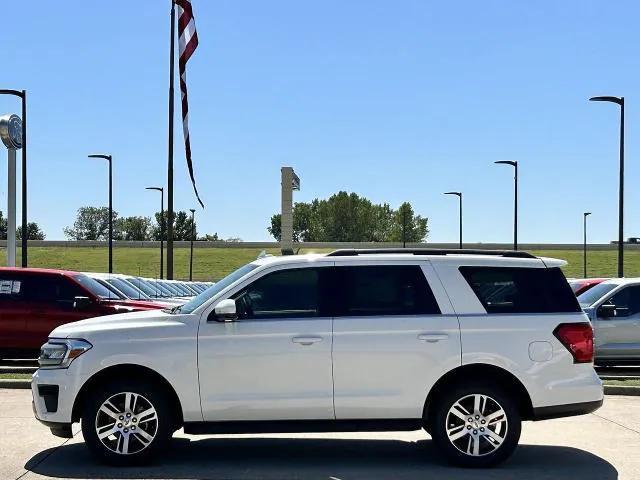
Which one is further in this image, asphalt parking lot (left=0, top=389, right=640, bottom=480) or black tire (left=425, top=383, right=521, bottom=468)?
black tire (left=425, top=383, right=521, bottom=468)

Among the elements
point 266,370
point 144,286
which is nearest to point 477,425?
point 266,370

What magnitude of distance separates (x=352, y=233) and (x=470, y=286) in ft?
558

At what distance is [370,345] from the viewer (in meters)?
7.52

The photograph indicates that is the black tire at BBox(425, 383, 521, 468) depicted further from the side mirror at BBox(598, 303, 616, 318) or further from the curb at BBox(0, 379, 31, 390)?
the side mirror at BBox(598, 303, 616, 318)

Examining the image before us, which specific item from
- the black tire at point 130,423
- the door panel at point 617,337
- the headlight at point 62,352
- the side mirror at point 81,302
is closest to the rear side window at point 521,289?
the black tire at point 130,423

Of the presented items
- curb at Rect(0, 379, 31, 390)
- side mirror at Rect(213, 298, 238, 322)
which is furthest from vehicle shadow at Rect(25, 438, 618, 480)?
curb at Rect(0, 379, 31, 390)

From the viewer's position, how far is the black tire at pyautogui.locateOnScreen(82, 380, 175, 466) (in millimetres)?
7523

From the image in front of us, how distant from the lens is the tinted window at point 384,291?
768 cm

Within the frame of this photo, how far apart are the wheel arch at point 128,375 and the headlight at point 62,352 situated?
0.24 metres

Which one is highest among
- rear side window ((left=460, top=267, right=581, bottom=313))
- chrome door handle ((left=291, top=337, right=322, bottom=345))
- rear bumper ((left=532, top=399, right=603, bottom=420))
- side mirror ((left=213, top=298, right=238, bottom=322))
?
rear side window ((left=460, top=267, right=581, bottom=313))

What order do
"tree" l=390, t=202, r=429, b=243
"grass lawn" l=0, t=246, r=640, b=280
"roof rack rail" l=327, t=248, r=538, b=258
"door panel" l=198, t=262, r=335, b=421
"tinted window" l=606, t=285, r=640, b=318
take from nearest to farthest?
"door panel" l=198, t=262, r=335, b=421 → "roof rack rail" l=327, t=248, r=538, b=258 → "tinted window" l=606, t=285, r=640, b=318 → "grass lawn" l=0, t=246, r=640, b=280 → "tree" l=390, t=202, r=429, b=243

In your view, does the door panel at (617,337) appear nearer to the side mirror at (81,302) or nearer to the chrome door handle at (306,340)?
the side mirror at (81,302)

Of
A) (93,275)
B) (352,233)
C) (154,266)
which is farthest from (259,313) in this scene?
(352,233)

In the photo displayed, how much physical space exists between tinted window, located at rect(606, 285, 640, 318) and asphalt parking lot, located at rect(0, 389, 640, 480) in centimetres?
557
